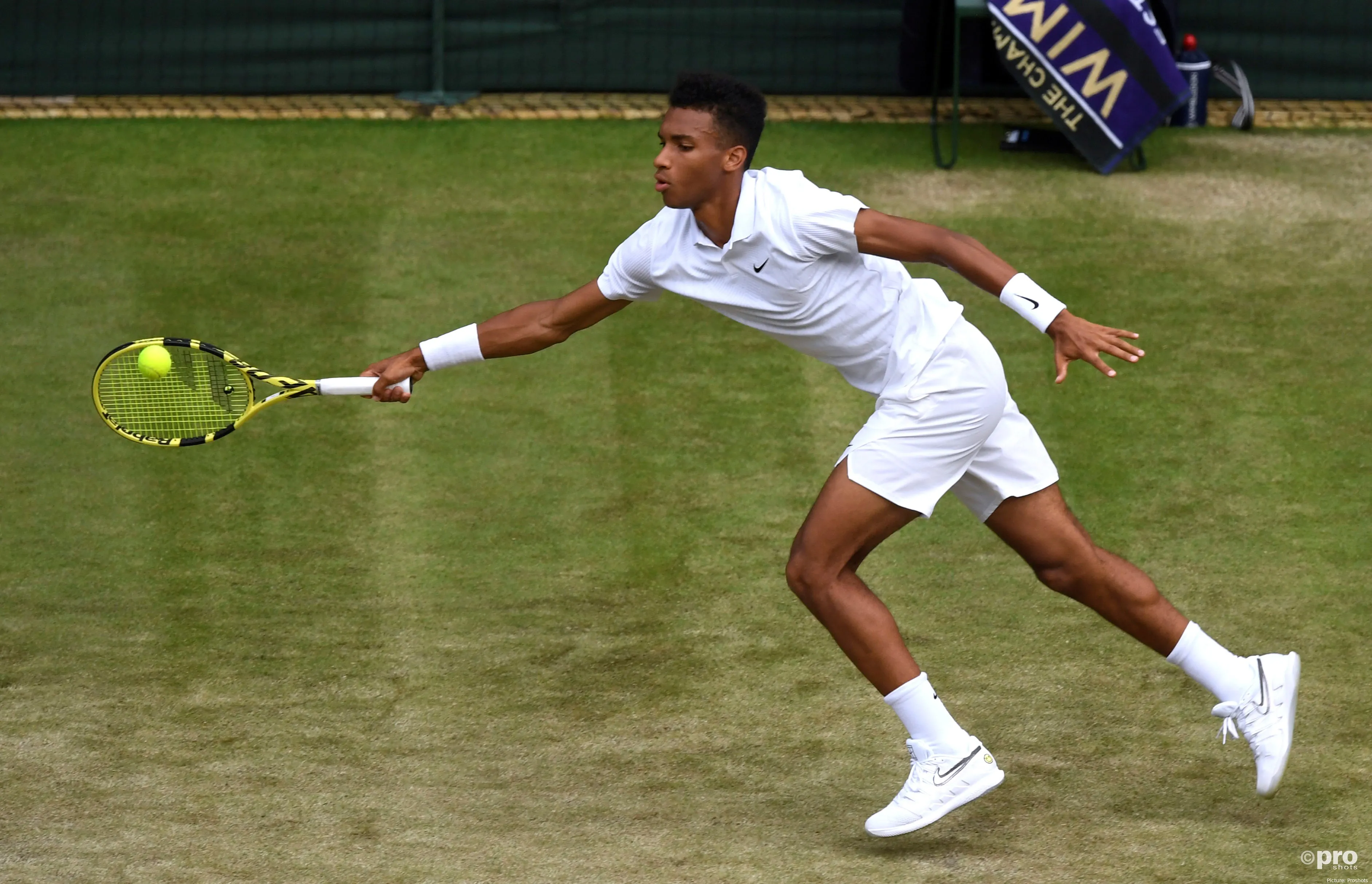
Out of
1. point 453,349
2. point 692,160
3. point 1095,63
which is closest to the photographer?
point 692,160

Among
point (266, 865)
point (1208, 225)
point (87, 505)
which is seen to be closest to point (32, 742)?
point (266, 865)

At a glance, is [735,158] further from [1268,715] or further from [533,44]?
[533,44]

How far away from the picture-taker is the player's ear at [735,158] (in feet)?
15.2

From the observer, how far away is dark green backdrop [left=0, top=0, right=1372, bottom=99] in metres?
10.8

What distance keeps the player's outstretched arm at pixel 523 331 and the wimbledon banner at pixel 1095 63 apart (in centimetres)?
527

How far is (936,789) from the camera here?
15.1ft

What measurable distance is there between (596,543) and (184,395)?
181cm

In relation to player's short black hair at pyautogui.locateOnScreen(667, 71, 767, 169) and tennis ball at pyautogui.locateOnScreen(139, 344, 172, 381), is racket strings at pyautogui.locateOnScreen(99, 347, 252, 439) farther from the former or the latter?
player's short black hair at pyautogui.locateOnScreen(667, 71, 767, 169)

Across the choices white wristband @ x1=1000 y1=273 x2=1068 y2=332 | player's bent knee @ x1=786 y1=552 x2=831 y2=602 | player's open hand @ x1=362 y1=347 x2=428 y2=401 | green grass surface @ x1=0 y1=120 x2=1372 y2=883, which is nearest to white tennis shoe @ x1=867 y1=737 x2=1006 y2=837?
green grass surface @ x1=0 y1=120 x2=1372 y2=883

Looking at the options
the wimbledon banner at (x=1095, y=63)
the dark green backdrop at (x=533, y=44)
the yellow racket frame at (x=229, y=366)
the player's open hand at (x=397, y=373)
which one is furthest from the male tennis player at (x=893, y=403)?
the dark green backdrop at (x=533, y=44)

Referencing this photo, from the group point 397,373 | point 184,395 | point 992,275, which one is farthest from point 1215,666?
point 184,395

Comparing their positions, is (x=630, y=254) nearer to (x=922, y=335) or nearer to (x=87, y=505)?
(x=922, y=335)

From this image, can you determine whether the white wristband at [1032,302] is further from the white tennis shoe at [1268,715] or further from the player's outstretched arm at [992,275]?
the white tennis shoe at [1268,715]

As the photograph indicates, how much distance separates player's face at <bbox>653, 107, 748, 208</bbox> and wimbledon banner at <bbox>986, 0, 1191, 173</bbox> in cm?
541
